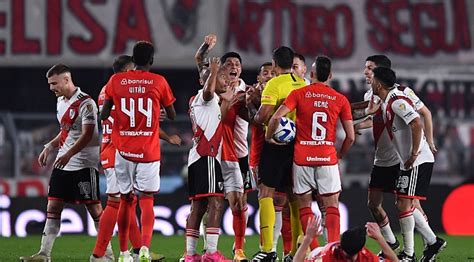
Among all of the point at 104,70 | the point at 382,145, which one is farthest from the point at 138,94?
the point at 104,70

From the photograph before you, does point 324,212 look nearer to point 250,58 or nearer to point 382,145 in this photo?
point 382,145

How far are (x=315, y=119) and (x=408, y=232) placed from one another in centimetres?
166

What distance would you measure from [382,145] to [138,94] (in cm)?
283

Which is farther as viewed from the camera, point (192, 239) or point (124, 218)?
point (192, 239)

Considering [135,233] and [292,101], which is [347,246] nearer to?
[292,101]

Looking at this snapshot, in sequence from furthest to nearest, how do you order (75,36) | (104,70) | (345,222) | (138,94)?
(104,70)
(75,36)
(345,222)
(138,94)

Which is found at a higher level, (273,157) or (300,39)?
(300,39)

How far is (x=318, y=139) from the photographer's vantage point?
42.2 ft

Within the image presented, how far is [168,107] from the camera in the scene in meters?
12.8

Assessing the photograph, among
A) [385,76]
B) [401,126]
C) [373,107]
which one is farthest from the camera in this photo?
[373,107]

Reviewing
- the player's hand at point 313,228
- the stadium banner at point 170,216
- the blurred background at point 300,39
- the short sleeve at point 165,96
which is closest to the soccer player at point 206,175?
the short sleeve at point 165,96

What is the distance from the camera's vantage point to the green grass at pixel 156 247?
1517 centimetres

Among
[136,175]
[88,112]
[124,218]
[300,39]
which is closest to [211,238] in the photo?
[124,218]

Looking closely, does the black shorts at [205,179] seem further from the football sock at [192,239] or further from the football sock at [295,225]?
the football sock at [295,225]
